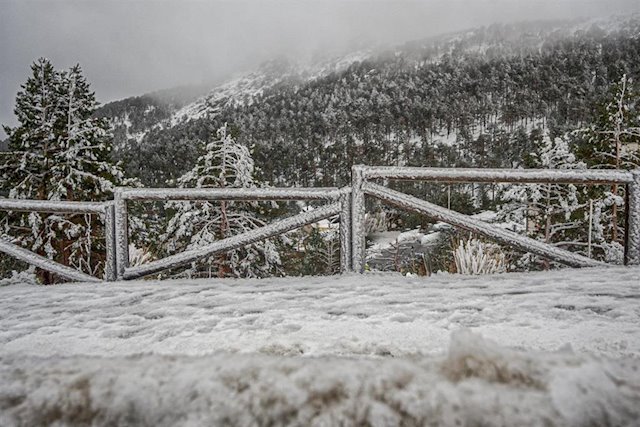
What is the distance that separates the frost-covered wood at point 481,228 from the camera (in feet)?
9.30

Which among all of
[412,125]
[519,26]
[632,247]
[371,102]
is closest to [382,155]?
[412,125]

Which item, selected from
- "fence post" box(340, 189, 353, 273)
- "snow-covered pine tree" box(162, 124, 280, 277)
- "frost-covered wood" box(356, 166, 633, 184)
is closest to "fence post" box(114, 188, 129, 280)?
"fence post" box(340, 189, 353, 273)

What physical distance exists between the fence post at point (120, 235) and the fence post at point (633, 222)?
387 centimetres

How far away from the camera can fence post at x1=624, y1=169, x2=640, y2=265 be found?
2.86 meters

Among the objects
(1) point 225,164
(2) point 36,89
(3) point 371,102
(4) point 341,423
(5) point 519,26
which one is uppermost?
(5) point 519,26

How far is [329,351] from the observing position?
1.37 metres

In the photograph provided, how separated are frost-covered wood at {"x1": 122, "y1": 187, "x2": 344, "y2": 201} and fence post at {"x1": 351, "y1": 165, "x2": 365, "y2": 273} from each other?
129 millimetres

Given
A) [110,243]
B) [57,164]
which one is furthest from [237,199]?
[57,164]

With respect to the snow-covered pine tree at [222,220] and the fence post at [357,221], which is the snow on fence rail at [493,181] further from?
the snow-covered pine tree at [222,220]

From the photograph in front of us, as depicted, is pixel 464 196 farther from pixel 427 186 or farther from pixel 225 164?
pixel 225 164

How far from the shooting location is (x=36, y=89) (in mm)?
14000

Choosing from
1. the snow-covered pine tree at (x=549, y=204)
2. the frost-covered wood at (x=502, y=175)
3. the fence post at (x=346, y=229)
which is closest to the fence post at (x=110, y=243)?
the fence post at (x=346, y=229)

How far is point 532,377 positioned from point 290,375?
1.61ft

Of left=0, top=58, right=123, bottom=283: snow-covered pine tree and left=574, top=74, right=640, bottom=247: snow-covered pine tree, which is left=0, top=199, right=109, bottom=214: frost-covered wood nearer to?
left=0, top=58, right=123, bottom=283: snow-covered pine tree
